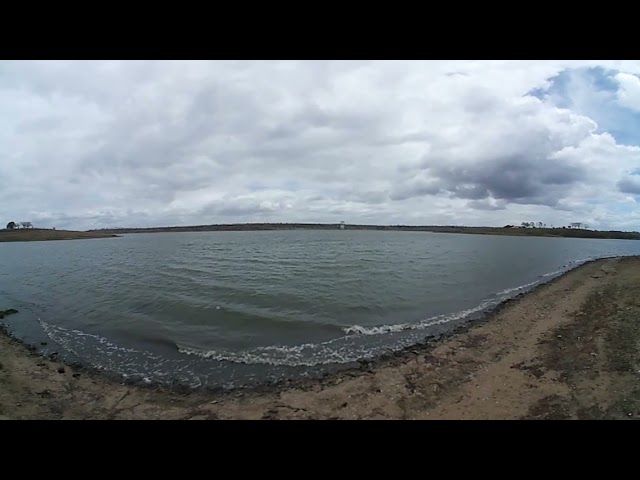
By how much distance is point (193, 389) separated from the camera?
10.6 metres

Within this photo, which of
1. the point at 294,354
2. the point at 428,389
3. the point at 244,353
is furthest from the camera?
the point at 244,353

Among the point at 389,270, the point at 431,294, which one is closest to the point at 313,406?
the point at 431,294

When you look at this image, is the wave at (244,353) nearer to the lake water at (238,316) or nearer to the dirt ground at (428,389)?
the lake water at (238,316)

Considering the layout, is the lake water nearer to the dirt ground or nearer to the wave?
the wave

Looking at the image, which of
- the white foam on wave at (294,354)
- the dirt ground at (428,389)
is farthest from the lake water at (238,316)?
the dirt ground at (428,389)

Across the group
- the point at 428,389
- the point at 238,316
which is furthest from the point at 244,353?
the point at 428,389

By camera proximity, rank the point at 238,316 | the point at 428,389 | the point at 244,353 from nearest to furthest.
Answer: the point at 428,389, the point at 244,353, the point at 238,316

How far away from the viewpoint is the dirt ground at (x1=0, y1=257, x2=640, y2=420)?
28.2 feet

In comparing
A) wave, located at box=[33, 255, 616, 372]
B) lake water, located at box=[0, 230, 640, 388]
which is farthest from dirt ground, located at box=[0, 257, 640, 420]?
lake water, located at box=[0, 230, 640, 388]

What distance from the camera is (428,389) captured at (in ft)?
32.3

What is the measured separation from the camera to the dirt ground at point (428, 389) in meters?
8.59

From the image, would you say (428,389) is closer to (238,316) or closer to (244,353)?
(244,353)

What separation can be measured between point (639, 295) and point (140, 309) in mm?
29261
